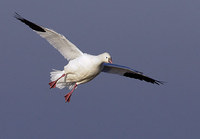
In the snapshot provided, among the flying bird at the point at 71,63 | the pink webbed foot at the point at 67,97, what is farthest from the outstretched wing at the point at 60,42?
the pink webbed foot at the point at 67,97

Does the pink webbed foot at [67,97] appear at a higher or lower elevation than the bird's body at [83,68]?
lower

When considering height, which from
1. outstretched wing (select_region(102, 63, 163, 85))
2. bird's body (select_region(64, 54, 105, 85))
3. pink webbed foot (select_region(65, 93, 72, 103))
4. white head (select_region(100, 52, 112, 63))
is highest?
outstretched wing (select_region(102, 63, 163, 85))

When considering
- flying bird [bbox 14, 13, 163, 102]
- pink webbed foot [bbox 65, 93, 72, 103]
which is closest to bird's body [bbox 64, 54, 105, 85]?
flying bird [bbox 14, 13, 163, 102]

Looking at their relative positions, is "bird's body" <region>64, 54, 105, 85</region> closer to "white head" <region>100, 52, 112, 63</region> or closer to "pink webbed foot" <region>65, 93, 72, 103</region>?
"white head" <region>100, 52, 112, 63</region>

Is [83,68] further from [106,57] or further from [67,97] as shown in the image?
[67,97]

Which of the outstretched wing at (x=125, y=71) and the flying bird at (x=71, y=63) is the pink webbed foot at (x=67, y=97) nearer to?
the flying bird at (x=71, y=63)

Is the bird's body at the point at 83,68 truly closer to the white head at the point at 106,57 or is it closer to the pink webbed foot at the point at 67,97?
the white head at the point at 106,57

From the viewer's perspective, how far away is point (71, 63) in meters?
13.7

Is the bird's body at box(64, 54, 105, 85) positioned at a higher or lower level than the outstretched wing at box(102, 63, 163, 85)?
lower

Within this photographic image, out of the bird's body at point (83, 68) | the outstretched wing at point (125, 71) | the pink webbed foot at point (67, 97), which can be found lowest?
the pink webbed foot at point (67, 97)

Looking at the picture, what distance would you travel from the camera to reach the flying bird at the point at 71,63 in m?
13.1

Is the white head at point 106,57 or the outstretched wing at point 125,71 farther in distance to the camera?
the outstretched wing at point 125,71

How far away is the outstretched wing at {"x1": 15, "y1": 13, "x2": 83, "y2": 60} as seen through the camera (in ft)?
44.1

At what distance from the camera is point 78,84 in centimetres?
1411
